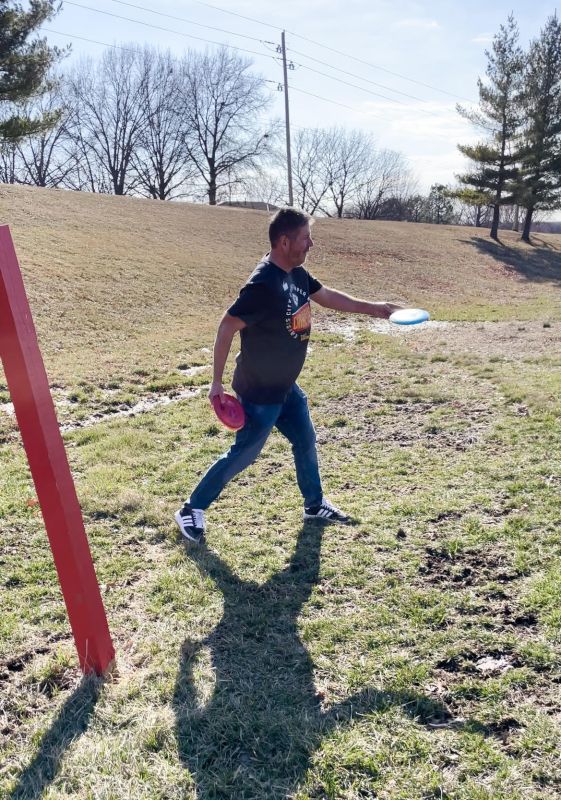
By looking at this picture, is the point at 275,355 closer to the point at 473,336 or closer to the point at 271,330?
the point at 271,330

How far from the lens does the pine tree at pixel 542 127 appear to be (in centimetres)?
2969

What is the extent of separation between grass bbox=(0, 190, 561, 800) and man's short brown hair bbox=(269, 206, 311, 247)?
1.81m

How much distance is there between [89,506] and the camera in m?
4.08

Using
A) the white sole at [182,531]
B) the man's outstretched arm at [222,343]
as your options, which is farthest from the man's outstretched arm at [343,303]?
the white sole at [182,531]

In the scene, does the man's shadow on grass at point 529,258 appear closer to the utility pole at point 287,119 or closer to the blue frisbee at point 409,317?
the utility pole at point 287,119

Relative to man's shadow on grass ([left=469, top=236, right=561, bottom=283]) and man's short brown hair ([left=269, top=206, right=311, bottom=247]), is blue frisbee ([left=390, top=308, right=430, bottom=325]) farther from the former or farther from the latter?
man's shadow on grass ([left=469, top=236, right=561, bottom=283])

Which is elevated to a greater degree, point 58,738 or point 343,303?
point 343,303

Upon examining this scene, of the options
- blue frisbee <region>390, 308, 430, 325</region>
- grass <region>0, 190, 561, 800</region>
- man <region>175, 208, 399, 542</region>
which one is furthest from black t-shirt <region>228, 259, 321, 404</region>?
grass <region>0, 190, 561, 800</region>

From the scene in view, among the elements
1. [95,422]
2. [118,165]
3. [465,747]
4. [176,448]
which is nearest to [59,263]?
[95,422]

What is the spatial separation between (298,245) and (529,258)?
1208 inches

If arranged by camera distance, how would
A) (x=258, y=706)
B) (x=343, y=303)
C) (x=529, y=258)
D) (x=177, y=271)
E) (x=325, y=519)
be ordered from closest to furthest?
(x=258, y=706) < (x=343, y=303) < (x=325, y=519) < (x=177, y=271) < (x=529, y=258)

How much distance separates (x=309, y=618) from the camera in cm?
288

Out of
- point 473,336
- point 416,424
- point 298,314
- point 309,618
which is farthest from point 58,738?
point 473,336

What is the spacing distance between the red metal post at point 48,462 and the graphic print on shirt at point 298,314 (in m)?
1.46
